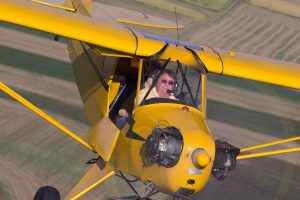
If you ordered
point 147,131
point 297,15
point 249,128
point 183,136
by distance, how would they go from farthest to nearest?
1. point 297,15
2. point 249,128
3. point 147,131
4. point 183,136

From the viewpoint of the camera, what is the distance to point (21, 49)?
18.2 meters

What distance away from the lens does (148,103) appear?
959 centimetres

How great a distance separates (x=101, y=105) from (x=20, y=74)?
6.12 m

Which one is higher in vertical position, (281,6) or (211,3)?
(281,6)

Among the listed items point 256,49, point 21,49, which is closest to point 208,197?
point 21,49

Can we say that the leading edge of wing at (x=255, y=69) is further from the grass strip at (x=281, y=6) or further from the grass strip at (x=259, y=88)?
the grass strip at (x=281, y=6)

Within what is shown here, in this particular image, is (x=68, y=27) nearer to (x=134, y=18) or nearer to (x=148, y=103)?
(x=148, y=103)

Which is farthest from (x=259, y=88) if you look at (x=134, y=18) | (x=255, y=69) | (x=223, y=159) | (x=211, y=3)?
(x=223, y=159)

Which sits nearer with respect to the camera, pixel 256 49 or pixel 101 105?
pixel 101 105

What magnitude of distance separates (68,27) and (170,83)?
186cm

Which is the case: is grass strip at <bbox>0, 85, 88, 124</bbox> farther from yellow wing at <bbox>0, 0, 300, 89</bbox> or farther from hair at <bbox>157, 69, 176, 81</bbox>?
hair at <bbox>157, 69, 176, 81</bbox>

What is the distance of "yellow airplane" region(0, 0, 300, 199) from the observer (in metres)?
8.68

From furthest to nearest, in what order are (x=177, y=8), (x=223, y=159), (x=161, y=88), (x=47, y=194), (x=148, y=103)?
1. (x=177, y=8)
2. (x=47, y=194)
3. (x=161, y=88)
4. (x=148, y=103)
5. (x=223, y=159)

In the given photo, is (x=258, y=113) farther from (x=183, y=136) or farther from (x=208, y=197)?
(x=183, y=136)
